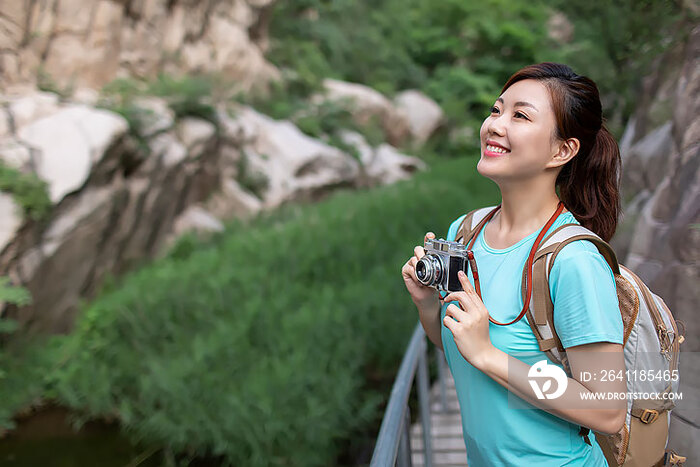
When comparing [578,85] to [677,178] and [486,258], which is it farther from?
[677,178]

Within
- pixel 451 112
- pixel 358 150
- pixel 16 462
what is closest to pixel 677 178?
pixel 16 462

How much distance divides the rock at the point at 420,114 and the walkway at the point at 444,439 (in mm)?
13891

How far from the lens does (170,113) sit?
8.19 metres

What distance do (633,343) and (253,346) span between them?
145 inches

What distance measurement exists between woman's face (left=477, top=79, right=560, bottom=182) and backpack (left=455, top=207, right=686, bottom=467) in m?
0.16

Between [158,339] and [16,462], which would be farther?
[158,339]

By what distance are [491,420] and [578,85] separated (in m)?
0.71

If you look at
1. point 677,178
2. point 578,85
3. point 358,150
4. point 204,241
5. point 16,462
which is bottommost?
point 16,462

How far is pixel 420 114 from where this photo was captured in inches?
690

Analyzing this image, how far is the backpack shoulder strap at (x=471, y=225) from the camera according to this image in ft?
4.37

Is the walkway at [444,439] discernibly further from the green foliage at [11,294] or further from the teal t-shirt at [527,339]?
the green foliage at [11,294]

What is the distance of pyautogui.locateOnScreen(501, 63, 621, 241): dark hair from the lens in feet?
3.76

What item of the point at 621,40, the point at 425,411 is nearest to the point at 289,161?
the point at 621,40

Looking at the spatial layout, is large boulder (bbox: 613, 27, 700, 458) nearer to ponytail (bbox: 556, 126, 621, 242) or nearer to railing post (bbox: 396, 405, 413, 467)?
railing post (bbox: 396, 405, 413, 467)
